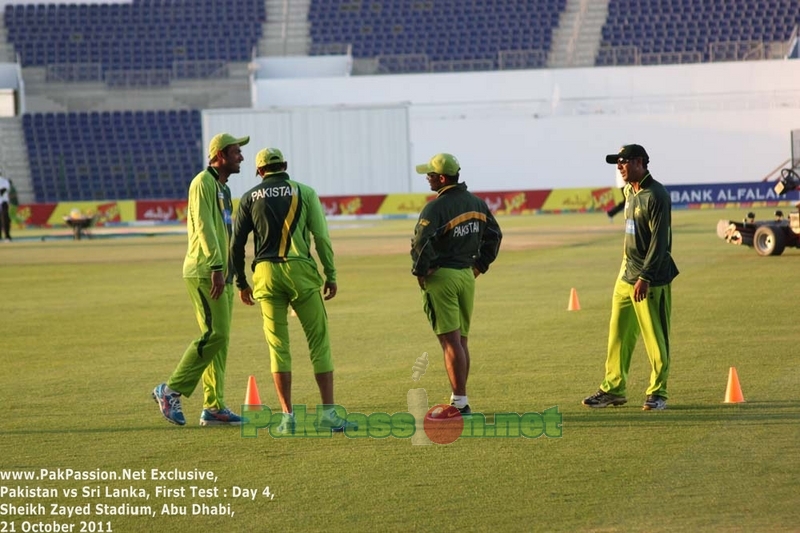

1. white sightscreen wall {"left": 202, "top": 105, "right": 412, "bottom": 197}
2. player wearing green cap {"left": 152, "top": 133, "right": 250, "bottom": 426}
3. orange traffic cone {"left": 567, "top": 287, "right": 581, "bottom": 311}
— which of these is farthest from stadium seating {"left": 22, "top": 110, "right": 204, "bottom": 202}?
player wearing green cap {"left": 152, "top": 133, "right": 250, "bottom": 426}

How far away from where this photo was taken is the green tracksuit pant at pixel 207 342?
9195 millimetres

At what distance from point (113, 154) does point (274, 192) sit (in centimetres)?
4781

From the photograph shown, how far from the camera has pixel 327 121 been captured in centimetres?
5203

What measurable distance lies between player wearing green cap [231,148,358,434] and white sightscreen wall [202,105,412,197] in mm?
42665

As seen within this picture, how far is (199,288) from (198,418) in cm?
118

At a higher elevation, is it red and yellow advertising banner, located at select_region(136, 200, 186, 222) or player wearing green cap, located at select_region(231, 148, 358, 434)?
red and yellow advertising banner, located at select_region(136, 200, 186, 222)

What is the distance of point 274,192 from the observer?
8922mm

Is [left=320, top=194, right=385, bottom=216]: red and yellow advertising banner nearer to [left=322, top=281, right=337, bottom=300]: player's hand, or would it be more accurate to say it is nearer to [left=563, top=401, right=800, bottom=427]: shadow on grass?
[left=563, top=401, right=800, bottom=427]: shadow on grass

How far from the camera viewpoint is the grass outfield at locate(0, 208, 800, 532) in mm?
6895

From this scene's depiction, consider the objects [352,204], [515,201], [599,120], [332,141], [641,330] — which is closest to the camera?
[641,330]

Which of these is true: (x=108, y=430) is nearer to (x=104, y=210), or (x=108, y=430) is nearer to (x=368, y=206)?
(x=104, y=210)

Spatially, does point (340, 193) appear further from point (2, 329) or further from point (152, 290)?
point (2, 329)

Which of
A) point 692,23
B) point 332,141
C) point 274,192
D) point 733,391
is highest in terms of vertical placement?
point 692,23
